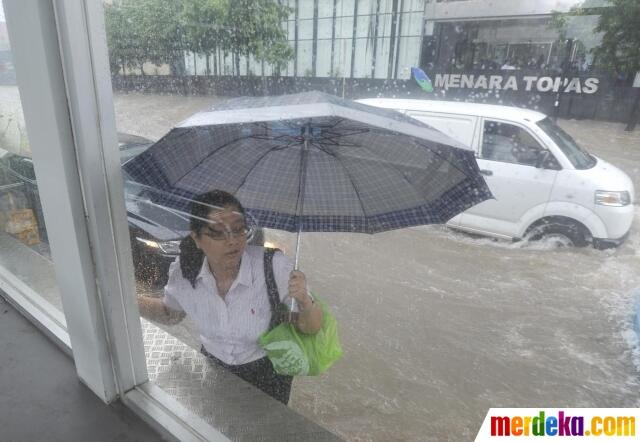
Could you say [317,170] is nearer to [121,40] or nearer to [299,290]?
[299,290]

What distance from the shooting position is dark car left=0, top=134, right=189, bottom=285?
3.29ft

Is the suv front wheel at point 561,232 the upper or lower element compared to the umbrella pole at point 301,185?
lower

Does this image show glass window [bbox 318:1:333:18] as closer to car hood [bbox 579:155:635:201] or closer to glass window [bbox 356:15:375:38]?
glass window [bbox 356:15:375:38]

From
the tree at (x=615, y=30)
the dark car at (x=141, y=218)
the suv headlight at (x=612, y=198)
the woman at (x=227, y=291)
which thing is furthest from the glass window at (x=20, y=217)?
the suv headlight at (x=612, y=198)

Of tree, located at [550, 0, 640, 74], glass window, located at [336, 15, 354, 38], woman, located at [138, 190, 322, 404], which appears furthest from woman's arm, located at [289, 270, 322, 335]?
tree, located at [550, 0, 640, 74]

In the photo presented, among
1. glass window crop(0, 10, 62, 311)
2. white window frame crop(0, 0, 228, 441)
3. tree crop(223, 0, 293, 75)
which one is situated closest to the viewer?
white window frame crop(0, 0, 228, 441)

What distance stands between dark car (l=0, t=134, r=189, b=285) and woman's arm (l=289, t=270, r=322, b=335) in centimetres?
38

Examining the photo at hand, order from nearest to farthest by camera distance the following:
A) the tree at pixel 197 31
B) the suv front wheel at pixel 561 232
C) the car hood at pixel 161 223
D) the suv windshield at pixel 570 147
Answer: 1. the tree at pixel 197 31
2. the car hood at pixel 161 223
3. the suv windshield at pixel 570 147
4. the suv front wheel at pixel 561 232

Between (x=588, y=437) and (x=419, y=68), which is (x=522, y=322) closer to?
(x=588, y=437)

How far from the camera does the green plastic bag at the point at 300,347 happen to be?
1057 mm

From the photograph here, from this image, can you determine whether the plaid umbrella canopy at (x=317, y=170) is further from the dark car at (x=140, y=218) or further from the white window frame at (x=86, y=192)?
Result: the white window frame at (x=86, y=192)

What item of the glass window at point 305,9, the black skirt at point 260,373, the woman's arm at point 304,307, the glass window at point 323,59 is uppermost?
the glass window at point 305,9

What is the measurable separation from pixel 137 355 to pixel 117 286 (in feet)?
0.62

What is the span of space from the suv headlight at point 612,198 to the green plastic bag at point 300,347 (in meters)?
1.82
